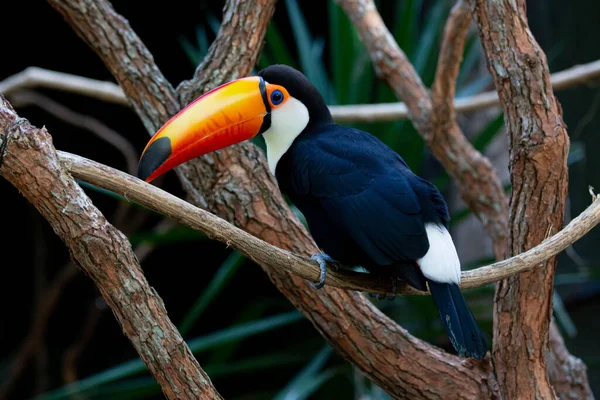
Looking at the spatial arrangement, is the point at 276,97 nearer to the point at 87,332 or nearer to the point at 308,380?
the point at 308,380

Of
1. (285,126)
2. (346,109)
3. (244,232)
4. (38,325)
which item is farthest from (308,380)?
(38,325)

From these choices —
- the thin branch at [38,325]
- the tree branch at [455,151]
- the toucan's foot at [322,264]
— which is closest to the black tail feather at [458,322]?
the toucan's foot at [322,264]

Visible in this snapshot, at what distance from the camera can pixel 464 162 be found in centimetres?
224

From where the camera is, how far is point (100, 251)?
1.34 metres

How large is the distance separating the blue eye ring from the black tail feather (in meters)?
0.59

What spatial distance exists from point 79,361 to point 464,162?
9.16ft

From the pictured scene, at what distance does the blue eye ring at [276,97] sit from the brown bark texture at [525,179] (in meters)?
0.50

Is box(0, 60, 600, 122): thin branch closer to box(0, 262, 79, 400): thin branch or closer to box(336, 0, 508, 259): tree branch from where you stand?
box(336, 0, 508, 259): tree branch

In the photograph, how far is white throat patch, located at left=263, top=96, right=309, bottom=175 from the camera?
179 cm

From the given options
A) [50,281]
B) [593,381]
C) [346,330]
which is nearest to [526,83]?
[346,330]

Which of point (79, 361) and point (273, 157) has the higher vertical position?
point (273, 157)

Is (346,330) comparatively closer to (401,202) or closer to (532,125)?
(401,202)

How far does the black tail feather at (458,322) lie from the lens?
1.43m

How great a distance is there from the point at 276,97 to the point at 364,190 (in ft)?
1.12
